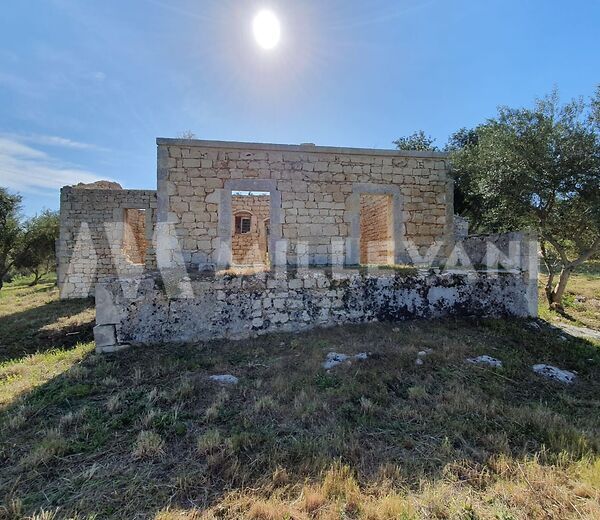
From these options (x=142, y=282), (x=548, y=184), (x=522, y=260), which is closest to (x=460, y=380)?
(x=522, y=260)

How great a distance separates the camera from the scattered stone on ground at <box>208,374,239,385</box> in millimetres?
4211

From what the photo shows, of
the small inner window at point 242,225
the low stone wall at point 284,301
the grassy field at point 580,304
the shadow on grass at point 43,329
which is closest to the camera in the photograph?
the low stone wall at point 284,301

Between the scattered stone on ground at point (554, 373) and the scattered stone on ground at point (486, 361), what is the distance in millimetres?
495

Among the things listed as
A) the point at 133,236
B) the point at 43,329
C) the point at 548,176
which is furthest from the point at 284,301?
the point at 133,236

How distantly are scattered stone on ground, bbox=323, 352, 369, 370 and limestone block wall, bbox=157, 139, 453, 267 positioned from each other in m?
3.69

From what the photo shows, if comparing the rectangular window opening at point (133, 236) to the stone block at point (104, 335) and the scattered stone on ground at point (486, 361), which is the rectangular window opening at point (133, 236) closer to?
the stone block at point (104, 335)

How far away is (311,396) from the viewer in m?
3.74

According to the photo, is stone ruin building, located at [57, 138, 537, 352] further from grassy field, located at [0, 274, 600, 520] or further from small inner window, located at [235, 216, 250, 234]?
small inner window, located at [235, 216, 250, 234]

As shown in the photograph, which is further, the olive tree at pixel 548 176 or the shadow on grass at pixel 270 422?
the olive tree at pixel 548 176

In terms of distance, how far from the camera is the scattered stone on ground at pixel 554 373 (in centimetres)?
441

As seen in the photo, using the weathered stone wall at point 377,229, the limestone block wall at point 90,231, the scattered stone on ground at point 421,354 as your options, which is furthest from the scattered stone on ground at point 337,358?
the limestone block wall at point 90,231

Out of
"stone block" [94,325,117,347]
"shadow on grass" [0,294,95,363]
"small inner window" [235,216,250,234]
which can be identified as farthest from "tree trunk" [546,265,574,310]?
"shadow on grass" [0,294,95,363]

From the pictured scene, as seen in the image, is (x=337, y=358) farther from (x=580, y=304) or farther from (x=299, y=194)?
(x=580, y=304)

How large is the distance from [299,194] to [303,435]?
603 centimetres
